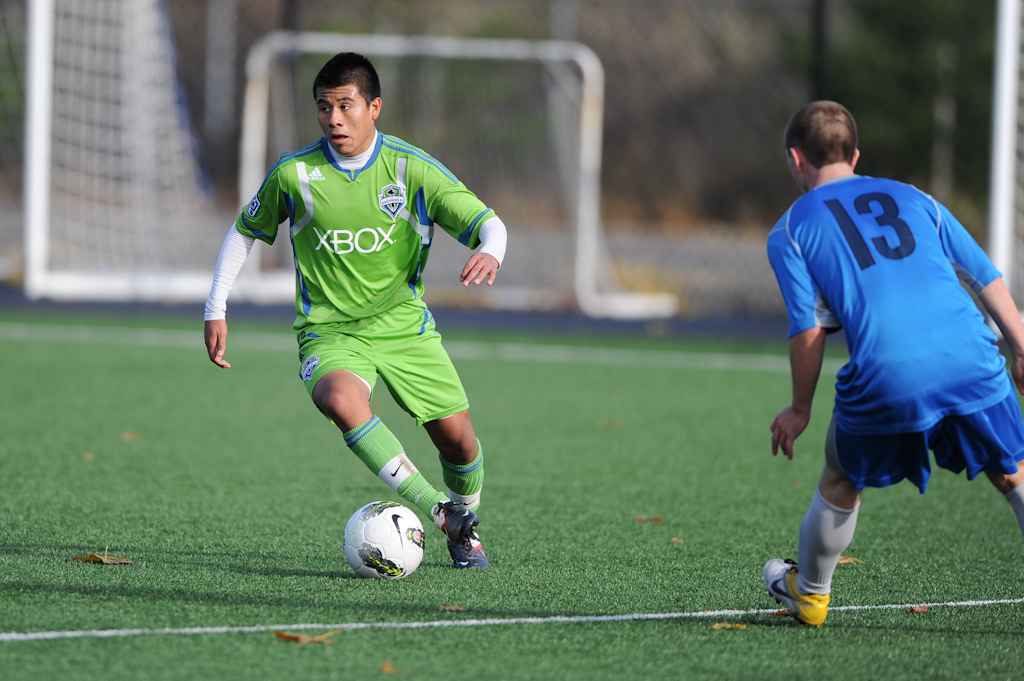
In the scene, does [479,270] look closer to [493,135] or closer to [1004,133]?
[1004,133]

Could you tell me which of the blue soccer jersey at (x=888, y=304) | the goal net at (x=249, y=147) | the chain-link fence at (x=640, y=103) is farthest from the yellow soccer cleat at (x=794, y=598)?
the chain-link fence at (x=640, y=103)

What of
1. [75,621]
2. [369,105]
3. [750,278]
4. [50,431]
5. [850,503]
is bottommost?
[750,278]

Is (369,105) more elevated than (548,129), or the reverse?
(369,105)

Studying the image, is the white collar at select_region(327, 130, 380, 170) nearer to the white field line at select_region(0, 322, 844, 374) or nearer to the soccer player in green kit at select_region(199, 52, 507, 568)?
the soccer player in green kit at select_region(199, 52, 507, 568)

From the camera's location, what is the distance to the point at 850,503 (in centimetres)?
341

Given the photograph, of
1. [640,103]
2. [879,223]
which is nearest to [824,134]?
[879,223]

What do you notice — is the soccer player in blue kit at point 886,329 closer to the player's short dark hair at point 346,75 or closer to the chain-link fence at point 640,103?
the player's short dark hair at point 346,75

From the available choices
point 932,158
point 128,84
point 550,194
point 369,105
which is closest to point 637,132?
point 932,158

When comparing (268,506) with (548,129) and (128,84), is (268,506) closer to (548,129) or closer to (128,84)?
(128,84)

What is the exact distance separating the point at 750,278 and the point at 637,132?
1052 cm

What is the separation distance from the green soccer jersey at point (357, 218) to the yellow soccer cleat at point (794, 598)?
1.55 m

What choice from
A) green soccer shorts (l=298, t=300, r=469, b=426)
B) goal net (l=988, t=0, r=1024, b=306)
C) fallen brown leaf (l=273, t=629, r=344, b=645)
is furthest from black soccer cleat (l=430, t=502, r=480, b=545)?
goal net (l=988, t=0, r=1024, b=306)

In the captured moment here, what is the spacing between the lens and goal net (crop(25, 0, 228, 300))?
1191cm

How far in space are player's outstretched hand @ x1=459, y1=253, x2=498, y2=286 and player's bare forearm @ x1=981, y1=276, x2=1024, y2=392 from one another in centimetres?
148
